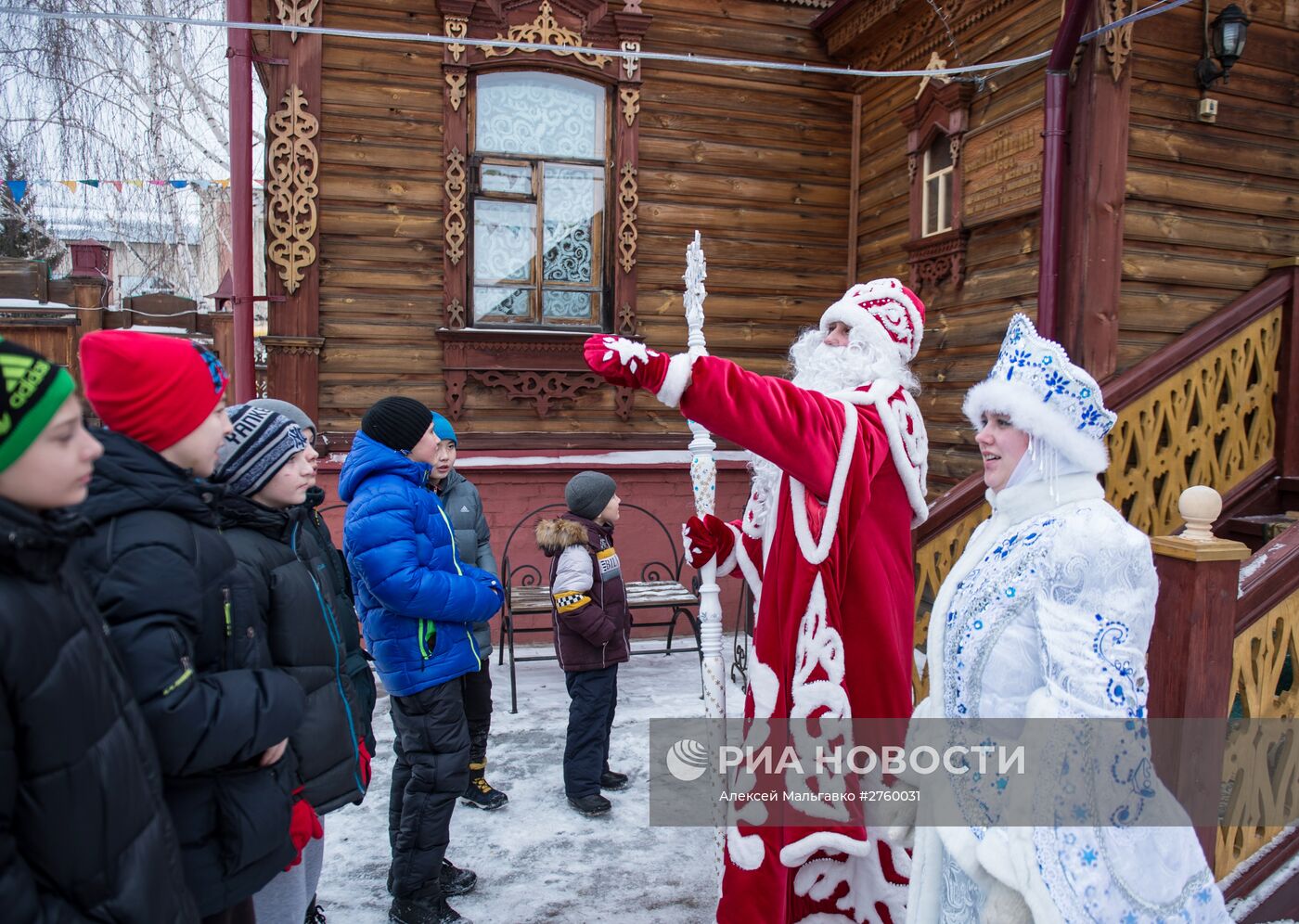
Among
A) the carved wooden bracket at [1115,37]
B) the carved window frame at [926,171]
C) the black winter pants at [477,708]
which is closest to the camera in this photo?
the black winter pants at [477,708]

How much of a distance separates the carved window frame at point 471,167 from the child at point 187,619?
4.79 metres

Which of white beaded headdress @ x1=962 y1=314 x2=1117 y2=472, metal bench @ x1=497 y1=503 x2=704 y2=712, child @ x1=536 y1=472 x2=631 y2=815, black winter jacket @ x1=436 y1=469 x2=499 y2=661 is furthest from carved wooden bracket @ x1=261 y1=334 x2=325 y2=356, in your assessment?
white beaded headdress @ x1=962 y1=314 x2=1117 y2=472

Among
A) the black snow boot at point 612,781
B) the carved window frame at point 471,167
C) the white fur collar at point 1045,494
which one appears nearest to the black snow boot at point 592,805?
the black snow boot at point 612,781

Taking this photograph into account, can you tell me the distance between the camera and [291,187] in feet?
20.6

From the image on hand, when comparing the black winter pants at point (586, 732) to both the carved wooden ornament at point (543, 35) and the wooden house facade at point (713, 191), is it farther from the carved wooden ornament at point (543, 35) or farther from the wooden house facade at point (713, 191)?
the carved wooden ornament at point (543, 35)

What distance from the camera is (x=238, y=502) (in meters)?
2.14

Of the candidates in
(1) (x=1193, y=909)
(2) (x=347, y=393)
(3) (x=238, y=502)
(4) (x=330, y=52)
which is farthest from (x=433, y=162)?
(1) (x=1193, y=909)

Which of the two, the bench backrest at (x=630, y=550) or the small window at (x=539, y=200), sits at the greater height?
the small window at (x=539, y=200)

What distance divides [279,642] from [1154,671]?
2549mm

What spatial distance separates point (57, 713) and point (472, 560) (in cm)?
302

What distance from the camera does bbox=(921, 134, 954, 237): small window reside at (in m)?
6.27

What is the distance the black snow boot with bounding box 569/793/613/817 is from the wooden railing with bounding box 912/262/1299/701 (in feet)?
5.55

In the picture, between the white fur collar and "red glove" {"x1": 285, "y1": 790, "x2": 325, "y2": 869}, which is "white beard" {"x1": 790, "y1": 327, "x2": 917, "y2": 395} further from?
"red glove" {"x1": 285, "y1": 790, "x2": 325, "y2": 869}

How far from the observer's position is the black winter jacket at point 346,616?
2.77 meters
